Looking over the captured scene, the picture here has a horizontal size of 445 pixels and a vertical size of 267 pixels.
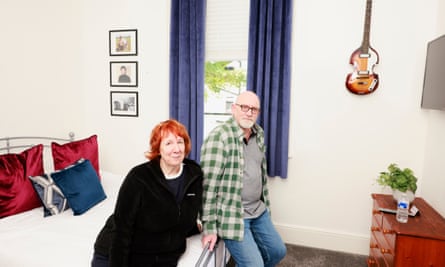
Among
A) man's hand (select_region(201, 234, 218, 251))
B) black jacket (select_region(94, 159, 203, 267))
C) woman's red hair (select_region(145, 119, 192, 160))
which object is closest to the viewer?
black jacket (select_region(94, 159, 203, 267))

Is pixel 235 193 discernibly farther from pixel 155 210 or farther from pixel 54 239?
pixel 54 239

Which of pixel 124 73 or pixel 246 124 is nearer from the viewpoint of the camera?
pixel 246 124

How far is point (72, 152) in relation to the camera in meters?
2.42

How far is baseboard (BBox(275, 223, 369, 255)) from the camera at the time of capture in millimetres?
2627

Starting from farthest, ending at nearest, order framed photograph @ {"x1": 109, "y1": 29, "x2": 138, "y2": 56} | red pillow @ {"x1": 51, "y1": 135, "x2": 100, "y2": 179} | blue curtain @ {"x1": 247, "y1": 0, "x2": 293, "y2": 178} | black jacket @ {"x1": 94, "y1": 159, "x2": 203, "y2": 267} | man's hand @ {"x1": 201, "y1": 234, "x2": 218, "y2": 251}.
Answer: framed photograph @ {"x1": 109, "y1": 29, "x2": 138, "y2": 56}, blue curtain @ {"x1": 247, "y1": 0, "x2": 293, "y2": 178}, red pillow @ {"x1": 51, "y1": 135, "x2": 100, "y2": 179}, man's hand @ {"x1": 201, "y1": 234, "x2": 218, "y2": 251}, black jacket @ {"x1": 94, "y1": 159, "x2": 203, "y2": 267}

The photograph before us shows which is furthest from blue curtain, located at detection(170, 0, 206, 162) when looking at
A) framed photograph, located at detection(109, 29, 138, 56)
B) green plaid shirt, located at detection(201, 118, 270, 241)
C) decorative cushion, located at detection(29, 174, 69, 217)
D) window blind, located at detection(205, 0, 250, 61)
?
decorative cushion, located at detection(29, 174, 69, 217)

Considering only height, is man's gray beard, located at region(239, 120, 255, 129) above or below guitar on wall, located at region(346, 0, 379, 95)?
below

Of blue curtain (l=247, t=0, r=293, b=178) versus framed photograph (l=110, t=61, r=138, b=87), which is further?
framed photograph (l=110, t=61, r=138, b=87)

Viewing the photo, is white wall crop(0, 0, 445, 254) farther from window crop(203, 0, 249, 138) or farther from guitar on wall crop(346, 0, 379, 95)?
window crop(203, 0, 249, 138)

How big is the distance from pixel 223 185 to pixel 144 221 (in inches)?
21.3

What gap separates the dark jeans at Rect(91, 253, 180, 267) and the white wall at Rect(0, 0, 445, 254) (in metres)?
1.59

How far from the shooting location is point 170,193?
1.42 m

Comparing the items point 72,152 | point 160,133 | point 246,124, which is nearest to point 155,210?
point 160,133

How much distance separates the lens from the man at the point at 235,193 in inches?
65.9
